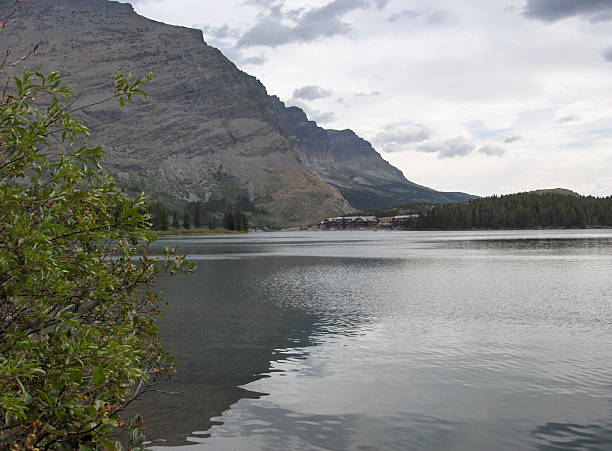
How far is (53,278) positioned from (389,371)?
66.0ft

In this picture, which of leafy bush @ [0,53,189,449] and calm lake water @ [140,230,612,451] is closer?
leafy bush @ [0,53,189,449]

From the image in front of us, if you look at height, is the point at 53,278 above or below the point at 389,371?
above

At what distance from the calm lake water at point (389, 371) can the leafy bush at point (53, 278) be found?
28.0 feet

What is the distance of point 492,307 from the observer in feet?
147

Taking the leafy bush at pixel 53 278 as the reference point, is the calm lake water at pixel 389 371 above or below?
below

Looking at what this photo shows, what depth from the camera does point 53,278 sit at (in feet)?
30.7

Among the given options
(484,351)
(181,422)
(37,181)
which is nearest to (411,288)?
(484,351)

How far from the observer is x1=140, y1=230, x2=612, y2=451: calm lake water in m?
18.0

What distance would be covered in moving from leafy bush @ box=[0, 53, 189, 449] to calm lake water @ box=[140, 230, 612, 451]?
8.54 meters

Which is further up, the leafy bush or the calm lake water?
the leafy bush

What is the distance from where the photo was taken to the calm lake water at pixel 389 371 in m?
18.0

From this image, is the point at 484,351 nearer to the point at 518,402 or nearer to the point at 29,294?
the point at 518,402

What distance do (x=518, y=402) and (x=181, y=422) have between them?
1409cm

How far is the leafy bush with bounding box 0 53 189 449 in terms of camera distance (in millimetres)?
8812
